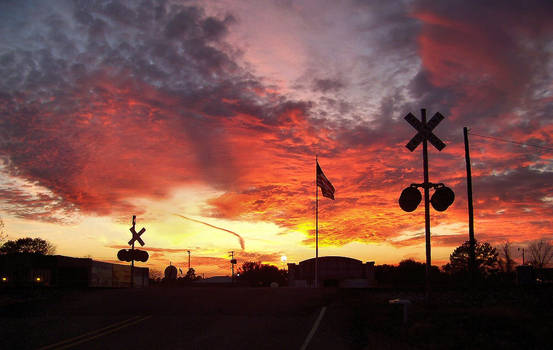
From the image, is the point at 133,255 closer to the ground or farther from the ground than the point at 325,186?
closer to the ground

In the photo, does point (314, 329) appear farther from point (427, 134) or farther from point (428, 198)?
point (427, 134)

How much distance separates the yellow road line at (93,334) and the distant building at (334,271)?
62.4 meters

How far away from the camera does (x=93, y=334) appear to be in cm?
1502

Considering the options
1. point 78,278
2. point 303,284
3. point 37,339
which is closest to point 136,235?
point 78,278

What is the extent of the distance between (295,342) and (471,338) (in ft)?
14.8

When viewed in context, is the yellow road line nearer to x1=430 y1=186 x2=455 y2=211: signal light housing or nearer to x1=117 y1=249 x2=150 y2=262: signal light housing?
x1=430 y1=186 x2=455 y2=211: signal light housing

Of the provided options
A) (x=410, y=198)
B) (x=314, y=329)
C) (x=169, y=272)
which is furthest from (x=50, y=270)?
(x=410, y=198)

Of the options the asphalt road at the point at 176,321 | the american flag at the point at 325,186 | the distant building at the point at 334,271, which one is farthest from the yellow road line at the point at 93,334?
the distant building at the point at 334,271

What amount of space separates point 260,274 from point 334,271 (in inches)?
2155

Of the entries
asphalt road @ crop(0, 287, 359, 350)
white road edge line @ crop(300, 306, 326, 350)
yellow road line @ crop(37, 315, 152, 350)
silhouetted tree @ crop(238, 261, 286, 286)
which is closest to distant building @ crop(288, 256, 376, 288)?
silhouetted tree @ crop(238, 261, 286, 286)

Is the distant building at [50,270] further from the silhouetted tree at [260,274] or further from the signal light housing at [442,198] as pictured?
the silhouetted tree at [260,274]

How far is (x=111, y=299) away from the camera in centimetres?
2323

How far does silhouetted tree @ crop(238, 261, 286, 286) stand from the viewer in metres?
120

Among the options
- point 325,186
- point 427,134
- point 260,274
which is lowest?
point 260,274
